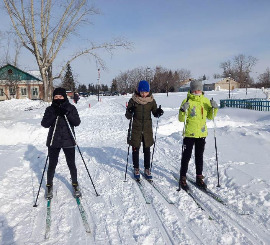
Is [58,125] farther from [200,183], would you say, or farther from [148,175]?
[200,183]

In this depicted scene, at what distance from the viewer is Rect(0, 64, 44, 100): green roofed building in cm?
4044

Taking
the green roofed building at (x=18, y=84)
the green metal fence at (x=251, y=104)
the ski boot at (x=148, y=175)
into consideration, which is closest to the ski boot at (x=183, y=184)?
the ski boot at (x=148, y=175)

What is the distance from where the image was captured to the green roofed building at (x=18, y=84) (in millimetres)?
40438

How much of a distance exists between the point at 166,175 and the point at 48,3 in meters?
21.6

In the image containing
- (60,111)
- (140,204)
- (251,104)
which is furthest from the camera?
(251,104)

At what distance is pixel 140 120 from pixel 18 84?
44310 millimetres

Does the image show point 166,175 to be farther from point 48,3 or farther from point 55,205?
point 48,3

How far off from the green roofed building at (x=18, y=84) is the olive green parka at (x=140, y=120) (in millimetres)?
40115

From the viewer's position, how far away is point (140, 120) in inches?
189

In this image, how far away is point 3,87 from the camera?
4350 cm

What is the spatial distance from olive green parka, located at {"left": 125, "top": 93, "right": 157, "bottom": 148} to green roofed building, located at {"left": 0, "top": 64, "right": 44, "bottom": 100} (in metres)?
40.1

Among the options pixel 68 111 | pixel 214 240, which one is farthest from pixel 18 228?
pixel 214 240

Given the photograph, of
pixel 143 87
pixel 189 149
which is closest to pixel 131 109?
pixel 143 87

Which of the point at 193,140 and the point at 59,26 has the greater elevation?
the point at 59,26
